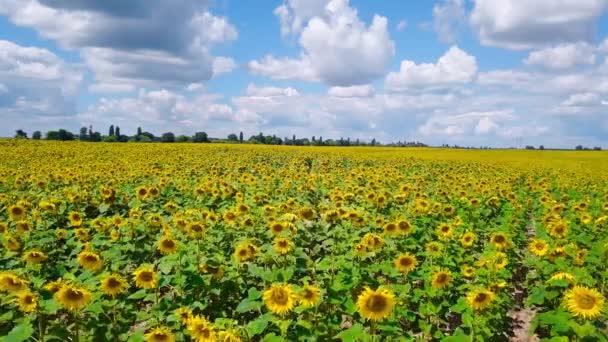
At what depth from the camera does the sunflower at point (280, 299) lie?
4461 mm

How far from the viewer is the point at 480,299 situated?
4996 millimetres

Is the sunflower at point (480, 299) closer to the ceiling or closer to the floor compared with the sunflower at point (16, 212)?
closer to the floor

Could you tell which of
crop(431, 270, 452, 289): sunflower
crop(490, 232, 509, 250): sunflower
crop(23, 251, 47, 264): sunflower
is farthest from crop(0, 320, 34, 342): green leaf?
crop(490, 232, 509, 250): sunflower

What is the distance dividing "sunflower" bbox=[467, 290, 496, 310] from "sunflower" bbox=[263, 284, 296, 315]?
1804 millimetres

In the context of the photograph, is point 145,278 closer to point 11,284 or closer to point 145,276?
point 145,276

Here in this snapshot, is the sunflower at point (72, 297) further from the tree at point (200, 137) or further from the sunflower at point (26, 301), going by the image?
the tree at point (200, 137)

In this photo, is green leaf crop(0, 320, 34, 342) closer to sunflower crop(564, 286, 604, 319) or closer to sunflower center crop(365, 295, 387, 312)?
sunflower center crop(365, 295, 387, 312)

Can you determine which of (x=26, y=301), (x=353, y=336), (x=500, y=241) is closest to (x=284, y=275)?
(x=353, y=336)

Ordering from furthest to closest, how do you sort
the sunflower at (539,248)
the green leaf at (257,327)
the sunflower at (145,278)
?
the sunflower at (539,248) < the sunflower at (145,278) < the green leaf at (257,327)

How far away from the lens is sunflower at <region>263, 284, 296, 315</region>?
176 inches

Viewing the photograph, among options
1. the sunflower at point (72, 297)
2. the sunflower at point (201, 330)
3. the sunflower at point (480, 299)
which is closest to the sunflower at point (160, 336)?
the sunflower at point (201, 330)

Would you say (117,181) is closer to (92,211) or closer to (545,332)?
(92,211)

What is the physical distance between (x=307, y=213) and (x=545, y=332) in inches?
154

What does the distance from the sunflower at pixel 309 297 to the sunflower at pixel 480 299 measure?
1.55 meters
